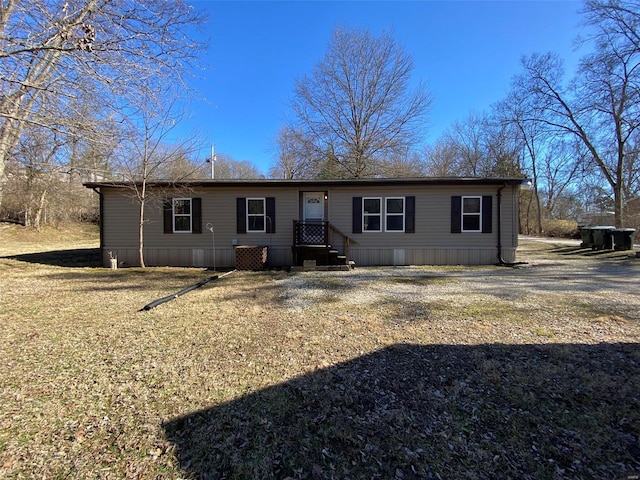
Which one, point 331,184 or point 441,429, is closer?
point 441,429

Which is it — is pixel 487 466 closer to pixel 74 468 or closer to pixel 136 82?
pixel 74 468

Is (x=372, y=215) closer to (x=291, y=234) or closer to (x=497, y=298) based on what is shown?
(x=291, y=234)

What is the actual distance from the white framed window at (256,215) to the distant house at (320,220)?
0.03 m

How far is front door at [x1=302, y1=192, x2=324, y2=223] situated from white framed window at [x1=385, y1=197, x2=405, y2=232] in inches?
85.2

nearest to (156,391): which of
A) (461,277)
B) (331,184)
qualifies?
(461,277)

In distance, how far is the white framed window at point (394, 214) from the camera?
10.7m

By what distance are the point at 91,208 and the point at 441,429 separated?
1351 inches

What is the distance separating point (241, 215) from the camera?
1079 cm

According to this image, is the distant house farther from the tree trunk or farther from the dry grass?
the dry grass

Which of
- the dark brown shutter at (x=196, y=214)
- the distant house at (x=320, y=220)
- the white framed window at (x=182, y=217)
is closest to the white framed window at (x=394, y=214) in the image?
the distant house at (x=320, y=220)

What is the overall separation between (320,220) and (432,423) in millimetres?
8847

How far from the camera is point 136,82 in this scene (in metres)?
5.20

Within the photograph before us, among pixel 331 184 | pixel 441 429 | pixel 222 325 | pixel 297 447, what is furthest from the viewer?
pixel 331 184

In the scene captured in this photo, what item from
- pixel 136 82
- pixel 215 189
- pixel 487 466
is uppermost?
pixel 136 82
